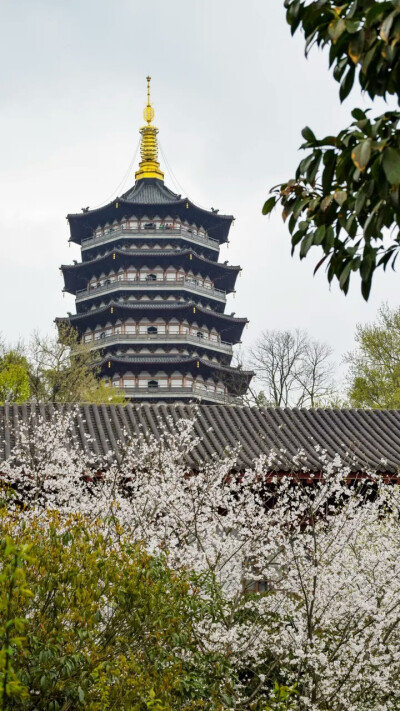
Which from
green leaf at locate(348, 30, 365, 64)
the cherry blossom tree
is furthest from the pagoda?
green leaf at locate(348, 30, 365, 64)

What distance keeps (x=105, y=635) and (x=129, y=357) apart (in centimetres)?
3366

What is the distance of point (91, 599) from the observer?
534cm

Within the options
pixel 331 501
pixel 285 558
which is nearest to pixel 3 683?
pixel 285 558

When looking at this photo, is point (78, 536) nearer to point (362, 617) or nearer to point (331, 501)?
point (362, 617)

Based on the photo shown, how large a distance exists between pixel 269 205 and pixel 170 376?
35.6 m

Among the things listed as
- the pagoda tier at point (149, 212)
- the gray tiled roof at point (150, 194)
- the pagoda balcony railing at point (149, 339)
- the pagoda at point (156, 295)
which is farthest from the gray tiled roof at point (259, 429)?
the gray tiled roof at point (150, 194)

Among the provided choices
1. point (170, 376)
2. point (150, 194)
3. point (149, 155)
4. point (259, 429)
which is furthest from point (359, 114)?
point (149, 155)

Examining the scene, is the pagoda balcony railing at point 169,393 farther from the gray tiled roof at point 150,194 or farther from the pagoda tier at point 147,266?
the gray tiled roof at point 150,194

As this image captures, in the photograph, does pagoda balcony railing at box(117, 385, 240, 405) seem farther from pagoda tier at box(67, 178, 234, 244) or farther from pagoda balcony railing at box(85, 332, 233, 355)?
pagoda tier at box(67, 178, 234, 244)

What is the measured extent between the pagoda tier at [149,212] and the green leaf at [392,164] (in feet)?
129

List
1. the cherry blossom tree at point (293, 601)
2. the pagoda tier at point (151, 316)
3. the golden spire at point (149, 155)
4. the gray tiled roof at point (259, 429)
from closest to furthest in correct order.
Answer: the cherry blossom tree at point (293, 601) → the gray tiled roof at point (259, 429) → the pagoda tier at point (151, 316) → the golden spire at point (149, 155)

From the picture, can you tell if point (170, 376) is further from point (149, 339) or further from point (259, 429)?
point (259, 429)

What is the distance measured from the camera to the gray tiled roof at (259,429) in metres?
16.2

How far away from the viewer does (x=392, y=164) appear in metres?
3.37
